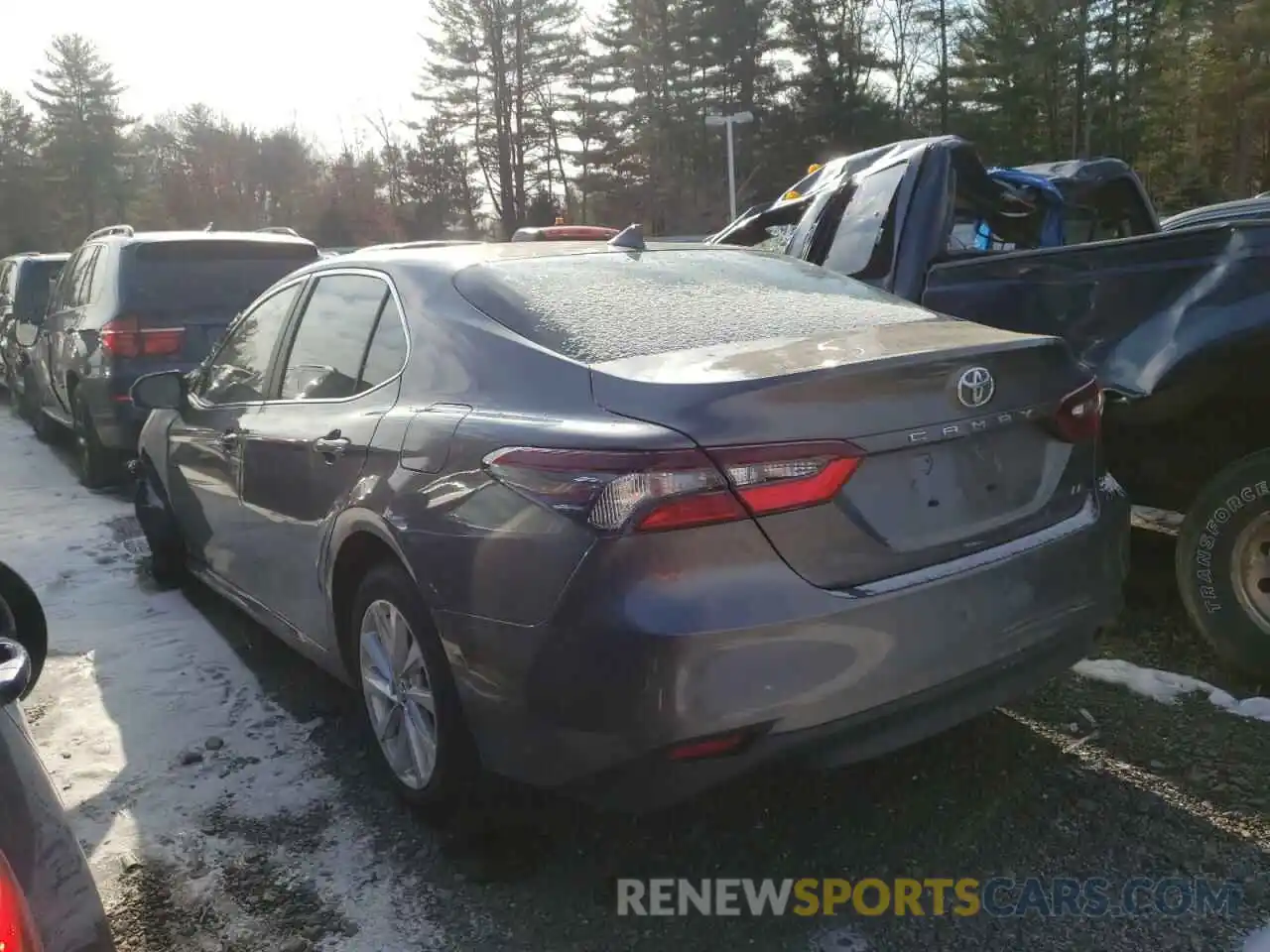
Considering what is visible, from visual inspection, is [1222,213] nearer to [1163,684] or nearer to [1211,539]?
[1211,539]

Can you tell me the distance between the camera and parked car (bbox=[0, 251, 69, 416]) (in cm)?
1116

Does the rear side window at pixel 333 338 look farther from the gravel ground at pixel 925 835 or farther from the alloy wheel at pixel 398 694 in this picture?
the gravel ground at pixel 925 835

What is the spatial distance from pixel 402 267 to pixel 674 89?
143 feet

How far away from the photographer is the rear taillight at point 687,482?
222cm

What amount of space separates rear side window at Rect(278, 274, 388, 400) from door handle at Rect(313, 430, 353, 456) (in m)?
0.15

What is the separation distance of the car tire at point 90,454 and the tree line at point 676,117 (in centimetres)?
3655

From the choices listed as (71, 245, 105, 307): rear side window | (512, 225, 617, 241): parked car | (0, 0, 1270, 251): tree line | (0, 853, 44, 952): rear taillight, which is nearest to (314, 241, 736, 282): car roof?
(0, 853, 44, 952): rear taillight

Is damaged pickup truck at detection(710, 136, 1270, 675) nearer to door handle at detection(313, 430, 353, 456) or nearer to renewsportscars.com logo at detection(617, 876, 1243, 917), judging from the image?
renewsportscars.com logo at detection(617, 876, 1243, 917)

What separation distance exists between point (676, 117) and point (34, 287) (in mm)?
36175

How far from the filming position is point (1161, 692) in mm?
3580

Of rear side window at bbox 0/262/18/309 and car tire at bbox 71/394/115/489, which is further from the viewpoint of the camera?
rear side window at bbox 0/262/18/309

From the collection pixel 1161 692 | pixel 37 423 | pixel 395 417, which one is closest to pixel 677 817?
pixel 395 417

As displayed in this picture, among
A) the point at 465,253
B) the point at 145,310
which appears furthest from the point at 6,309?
the point at 465,253

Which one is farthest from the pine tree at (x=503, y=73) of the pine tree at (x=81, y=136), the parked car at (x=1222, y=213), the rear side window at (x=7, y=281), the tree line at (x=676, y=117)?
the parked car at (x=1222, y=213)
